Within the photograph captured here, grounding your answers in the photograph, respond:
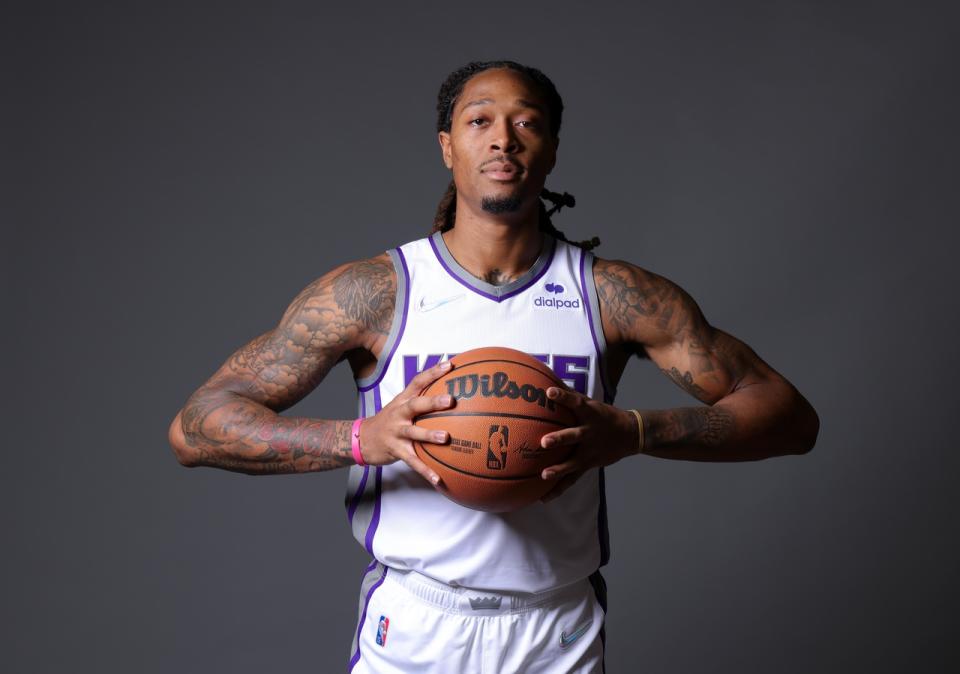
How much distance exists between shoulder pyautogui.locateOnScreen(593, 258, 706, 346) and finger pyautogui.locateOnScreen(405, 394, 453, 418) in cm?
61

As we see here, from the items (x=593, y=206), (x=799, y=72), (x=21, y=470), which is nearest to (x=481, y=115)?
(x=593, y=206)

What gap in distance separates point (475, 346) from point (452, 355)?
6 cm

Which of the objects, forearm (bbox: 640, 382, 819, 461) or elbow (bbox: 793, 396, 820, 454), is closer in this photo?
forearm (bbox: 640, 382, 819, 461)

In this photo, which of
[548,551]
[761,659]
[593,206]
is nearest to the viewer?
[548,551]

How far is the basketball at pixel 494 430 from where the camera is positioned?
86.5 inches

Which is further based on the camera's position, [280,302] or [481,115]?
[280,302]

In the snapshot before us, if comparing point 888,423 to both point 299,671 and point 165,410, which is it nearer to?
point 299,671

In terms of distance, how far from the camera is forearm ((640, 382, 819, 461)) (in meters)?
2.45

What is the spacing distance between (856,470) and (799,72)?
64.2 inches

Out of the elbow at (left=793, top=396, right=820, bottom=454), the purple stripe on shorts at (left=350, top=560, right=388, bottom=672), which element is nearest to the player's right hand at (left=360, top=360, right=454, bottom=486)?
the purple stripe on shorts at (left=350, top=560, right=388, bottom=672)

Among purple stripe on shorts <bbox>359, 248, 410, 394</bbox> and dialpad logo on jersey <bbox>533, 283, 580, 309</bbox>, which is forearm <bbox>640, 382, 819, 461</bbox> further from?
purple stripe on shorts <bbox>359, 248, 410, 394</bbox>

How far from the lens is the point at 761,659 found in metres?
4.18

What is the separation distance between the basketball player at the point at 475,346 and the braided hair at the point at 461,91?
0.10 m

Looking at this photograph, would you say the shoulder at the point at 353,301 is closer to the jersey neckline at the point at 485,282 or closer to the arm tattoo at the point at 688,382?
the jersey neckline at the point at 485,282
